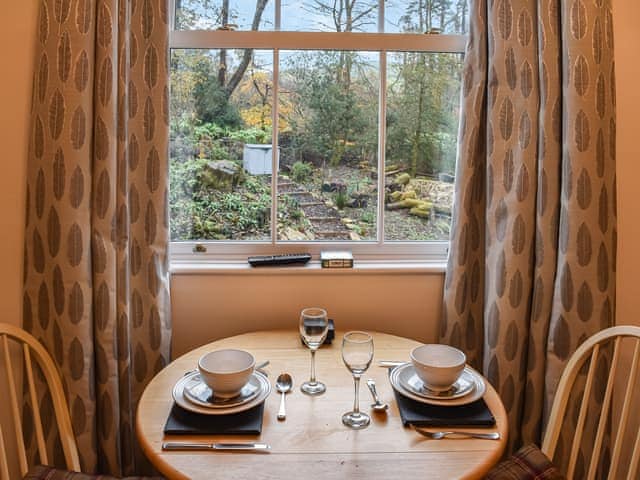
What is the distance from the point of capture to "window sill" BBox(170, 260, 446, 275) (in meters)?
1.76

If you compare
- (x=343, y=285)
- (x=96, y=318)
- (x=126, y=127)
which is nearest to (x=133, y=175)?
(x=126, y=127)

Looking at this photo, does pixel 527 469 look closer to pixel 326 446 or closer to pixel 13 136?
pixel 326 446

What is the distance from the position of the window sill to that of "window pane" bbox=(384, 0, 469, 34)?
839 millimetres

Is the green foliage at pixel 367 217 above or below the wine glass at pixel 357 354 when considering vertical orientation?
above

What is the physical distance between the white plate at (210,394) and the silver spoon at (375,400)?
0.28 metres

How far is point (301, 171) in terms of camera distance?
188 centimetres

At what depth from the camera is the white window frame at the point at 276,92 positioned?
5.87 ft

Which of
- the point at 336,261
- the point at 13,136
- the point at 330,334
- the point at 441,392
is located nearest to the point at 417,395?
the point at 441,392

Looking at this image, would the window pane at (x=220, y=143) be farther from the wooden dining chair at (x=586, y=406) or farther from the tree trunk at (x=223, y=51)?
the wooden dining chair at (x=586, y=406)

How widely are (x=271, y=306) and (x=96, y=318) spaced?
1.81ft

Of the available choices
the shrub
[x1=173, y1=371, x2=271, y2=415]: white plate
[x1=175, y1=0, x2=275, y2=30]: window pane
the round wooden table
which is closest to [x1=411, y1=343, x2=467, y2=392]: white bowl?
the round wooden table

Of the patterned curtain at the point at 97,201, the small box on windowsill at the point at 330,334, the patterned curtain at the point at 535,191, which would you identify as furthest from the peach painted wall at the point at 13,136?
the patterned curtain at the point at 535,191

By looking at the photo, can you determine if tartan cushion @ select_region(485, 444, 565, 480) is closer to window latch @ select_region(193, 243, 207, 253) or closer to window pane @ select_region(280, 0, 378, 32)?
window latch @ select_region(193, 243, 207, 253)

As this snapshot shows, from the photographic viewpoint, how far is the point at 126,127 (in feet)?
5.17
